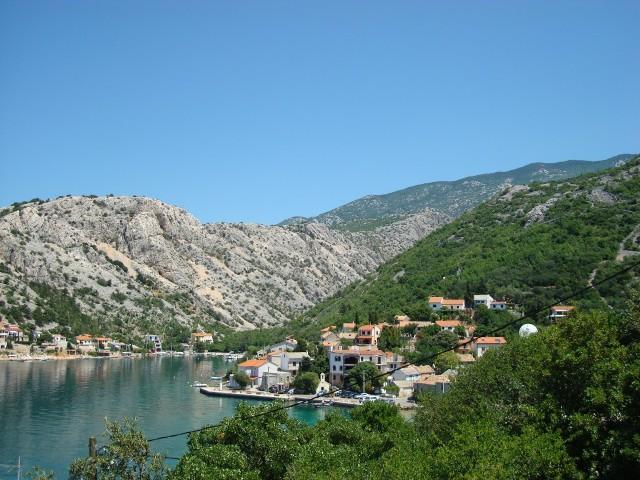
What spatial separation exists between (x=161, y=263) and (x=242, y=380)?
79379 mm

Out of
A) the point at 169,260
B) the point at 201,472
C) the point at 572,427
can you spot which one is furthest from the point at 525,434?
the point at 169,260

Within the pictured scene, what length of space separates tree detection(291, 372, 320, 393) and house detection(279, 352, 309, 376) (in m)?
6.12

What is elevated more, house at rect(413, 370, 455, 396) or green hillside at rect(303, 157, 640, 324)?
green hillside at rect(303, 157, 640, 324)

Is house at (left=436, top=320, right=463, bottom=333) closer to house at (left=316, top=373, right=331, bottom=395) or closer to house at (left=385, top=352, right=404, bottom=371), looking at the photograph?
house at (left=385, top=352, right=404, bottom=371)

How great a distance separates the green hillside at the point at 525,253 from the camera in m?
74.8

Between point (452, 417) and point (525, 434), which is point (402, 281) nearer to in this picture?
point (452, 417)

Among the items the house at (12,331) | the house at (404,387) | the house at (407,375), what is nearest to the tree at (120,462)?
the house at (404,387)

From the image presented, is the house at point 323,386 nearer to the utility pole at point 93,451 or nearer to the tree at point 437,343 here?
the tree at point 437,343

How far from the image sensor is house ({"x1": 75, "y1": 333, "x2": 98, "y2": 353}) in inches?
4033

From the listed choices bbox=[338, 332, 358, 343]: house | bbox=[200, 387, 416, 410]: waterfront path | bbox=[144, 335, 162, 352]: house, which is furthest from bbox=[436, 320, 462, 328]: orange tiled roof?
bbox=[144, 335, 162, 352]: house

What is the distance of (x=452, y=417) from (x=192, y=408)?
108 feet

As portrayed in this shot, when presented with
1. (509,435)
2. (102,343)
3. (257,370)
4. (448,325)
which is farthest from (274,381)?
(102,343)

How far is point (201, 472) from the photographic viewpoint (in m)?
17.9

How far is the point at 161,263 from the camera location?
141750 millimetres
